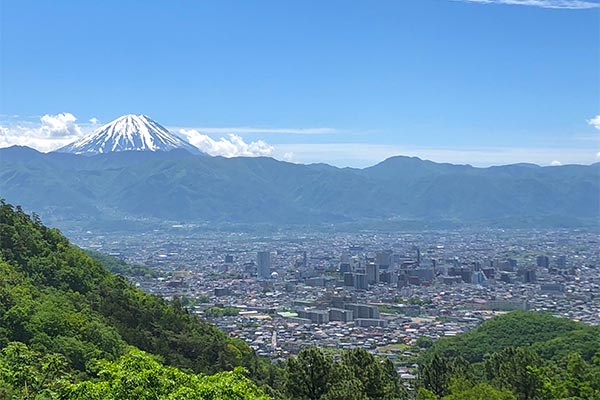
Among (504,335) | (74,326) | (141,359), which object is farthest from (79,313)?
(504,335)

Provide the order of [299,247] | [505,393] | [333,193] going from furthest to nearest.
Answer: [333,193] < [299,247] < [505,393]

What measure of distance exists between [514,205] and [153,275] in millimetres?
67379

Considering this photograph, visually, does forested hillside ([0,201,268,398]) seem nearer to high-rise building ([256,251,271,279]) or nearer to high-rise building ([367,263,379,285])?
high-rise building ([367,263,379,285])

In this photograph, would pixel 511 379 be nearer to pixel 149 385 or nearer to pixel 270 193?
pixel 149 385

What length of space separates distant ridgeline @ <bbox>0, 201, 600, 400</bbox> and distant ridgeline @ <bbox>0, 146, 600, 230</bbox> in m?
57.4

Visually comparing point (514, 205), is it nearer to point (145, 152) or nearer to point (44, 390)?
point (145, 152)

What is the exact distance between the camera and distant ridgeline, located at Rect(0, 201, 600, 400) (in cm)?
458

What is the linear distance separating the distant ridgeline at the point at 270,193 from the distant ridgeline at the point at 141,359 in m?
57.4

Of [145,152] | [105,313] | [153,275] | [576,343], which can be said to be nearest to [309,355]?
[105,313]

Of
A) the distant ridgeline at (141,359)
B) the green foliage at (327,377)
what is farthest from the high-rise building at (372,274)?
the green foliage at (327,377)

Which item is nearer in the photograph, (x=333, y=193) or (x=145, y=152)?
(x=333, y=193)

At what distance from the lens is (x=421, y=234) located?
217ft

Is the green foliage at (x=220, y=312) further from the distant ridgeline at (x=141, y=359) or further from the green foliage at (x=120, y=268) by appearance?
the distant ridgeline at (x=141, y=359)

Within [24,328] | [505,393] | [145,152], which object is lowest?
[505,393]
